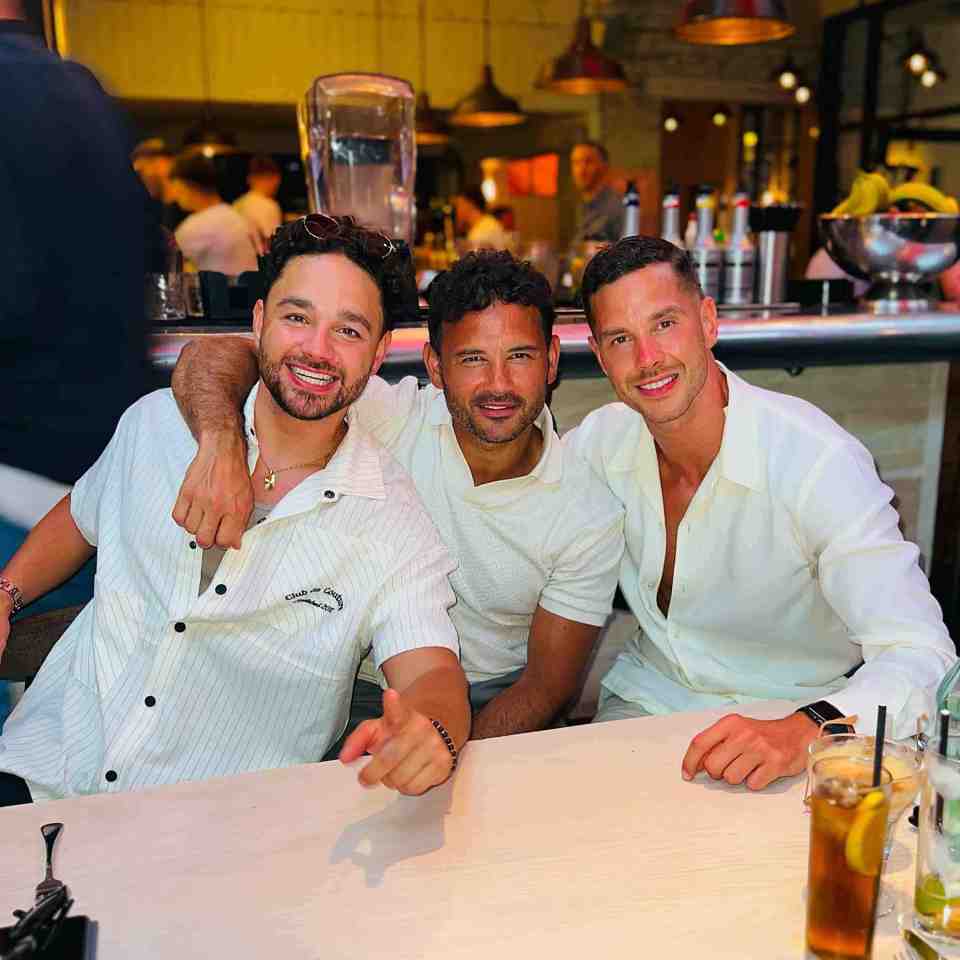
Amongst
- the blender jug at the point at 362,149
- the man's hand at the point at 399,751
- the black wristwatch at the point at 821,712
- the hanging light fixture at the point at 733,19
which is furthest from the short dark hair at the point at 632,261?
the hanging light fixture at the point at 733,19

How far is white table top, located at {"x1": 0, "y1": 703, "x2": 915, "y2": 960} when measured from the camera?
2.98ft

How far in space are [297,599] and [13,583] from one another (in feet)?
1.59

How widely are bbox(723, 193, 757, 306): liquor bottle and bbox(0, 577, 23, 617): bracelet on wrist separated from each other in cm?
182

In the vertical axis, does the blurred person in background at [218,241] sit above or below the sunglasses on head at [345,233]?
below

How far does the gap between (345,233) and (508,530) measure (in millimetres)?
567

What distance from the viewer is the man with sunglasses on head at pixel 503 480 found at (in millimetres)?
1789

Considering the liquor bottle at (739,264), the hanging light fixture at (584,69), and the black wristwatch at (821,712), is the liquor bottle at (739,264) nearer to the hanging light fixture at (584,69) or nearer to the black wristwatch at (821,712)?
the black wristwatch at (821,712)

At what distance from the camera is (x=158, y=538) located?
5.22 feet

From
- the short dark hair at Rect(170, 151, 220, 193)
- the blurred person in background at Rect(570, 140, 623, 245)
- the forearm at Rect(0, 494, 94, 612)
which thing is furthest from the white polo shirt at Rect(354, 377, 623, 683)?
the short dark hair at Rect(170, 151, 220, 193)

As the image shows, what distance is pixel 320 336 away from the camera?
1.61m

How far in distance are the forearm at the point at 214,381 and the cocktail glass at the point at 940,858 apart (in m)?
1.09

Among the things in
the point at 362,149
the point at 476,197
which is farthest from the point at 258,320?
the point at 476,197

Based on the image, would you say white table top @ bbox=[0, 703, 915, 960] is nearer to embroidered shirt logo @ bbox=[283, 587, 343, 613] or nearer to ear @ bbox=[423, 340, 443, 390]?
embroidered shirt logo @ bbox=[283, 587, 343, 613]

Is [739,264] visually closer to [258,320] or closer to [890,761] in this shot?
[258,320]
